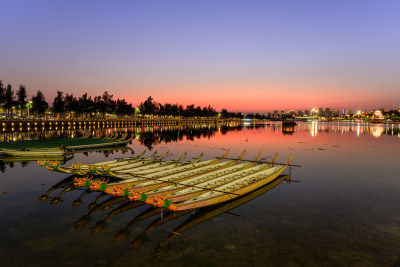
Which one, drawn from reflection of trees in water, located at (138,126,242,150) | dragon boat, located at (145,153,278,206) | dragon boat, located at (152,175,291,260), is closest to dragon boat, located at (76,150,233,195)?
dragon boat, located at (145,153,278,206)

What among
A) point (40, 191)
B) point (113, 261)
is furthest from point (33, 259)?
point (40, 191)

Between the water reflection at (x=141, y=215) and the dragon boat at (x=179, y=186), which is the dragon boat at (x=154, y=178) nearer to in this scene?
the dragon boat at (x=179, y=186)

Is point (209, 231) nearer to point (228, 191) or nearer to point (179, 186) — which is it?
point (228, 191)

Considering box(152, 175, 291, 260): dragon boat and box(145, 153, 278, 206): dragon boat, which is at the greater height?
box(145, 153, 278, 206): dragon boat

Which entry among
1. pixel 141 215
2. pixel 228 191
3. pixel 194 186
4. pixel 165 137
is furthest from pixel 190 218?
pixel 165 137

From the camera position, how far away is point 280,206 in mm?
17422

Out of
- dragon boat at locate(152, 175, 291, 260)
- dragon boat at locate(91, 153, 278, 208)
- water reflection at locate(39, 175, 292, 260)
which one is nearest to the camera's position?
dragon boat at locate(152, 175, 291, 260)

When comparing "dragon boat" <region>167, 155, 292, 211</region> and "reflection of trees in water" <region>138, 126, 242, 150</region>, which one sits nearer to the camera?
"dragon boat" <region>167, 155, 292, 211</region>

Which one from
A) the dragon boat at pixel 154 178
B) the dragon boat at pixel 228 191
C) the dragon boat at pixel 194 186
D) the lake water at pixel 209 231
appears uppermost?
the dragon boat at pixel 154 178

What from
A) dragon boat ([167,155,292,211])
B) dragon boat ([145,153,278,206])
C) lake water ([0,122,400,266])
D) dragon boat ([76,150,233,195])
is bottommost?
lake water ([0,122,400,266])

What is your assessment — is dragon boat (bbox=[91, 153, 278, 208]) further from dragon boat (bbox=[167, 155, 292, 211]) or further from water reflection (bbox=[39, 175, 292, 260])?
water reflection (bbox=[39, 175, 292, 260])

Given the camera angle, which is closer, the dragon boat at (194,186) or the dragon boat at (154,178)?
the dragon boat at (194,186)

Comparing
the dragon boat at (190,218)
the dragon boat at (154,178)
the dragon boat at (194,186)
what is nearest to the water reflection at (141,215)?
the dragon boat at (190,218)

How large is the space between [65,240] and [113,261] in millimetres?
3337
